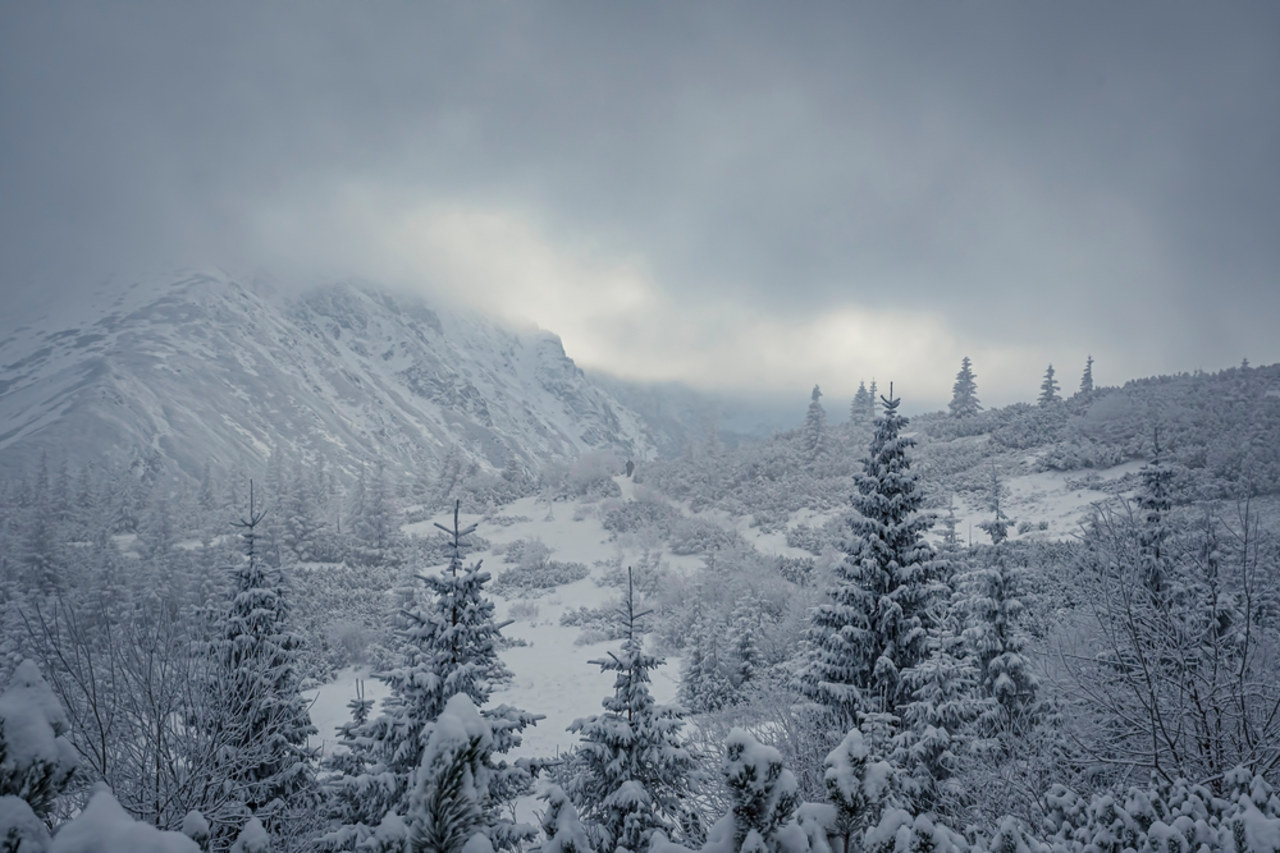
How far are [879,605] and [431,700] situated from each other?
7851 millimetres

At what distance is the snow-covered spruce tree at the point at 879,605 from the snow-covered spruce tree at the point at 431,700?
581 centimetres

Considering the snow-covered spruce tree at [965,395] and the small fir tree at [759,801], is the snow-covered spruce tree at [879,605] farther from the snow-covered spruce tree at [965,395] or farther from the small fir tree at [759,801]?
the snow-covered spruce tree at [965,395]

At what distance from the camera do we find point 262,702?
973 cm

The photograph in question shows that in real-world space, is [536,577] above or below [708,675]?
above

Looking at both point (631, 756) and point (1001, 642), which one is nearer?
point (631, 756)

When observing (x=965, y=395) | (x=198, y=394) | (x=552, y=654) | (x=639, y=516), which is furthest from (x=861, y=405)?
(x=198, y=394)

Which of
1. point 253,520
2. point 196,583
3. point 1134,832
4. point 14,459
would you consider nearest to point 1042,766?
point 1134,832

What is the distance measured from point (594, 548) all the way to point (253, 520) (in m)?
24.0

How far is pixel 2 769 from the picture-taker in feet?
4.54

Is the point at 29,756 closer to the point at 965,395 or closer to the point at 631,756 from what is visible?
the point at 631,756

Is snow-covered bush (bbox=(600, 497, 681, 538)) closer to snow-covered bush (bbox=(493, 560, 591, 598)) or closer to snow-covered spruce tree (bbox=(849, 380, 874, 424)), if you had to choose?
snow-covered bush (bbox=(493, 560, 591, 598))

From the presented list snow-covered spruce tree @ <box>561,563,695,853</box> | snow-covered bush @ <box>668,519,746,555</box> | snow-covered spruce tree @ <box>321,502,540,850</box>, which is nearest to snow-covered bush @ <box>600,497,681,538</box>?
snow-covered bush @ <box>668,519,746,555</box>

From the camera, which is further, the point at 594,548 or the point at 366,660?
the point at 594,548

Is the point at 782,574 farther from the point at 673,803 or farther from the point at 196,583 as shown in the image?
the point at 196,583
